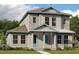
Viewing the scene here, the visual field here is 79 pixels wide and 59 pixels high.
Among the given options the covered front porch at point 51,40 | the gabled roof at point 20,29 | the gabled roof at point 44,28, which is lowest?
the covered front porch at point 51,40

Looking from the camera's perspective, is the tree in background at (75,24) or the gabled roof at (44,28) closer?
the tree in background at (75,24)

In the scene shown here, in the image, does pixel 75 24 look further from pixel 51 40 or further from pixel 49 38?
pixel 49 38

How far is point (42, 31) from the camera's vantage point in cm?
4381

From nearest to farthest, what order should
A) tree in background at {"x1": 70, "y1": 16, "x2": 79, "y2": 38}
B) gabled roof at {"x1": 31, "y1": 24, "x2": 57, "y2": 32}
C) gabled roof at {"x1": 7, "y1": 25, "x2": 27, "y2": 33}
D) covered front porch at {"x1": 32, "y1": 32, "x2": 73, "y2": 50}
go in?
1. tree in background at {"x1": 70, "y1": 16, "x2": 79, "y2": 38}
2. gabled roof at {"x1": 7, "y1": 25, "x2": 27, "y2": 33}
3. covered front porch at {"x1": 32, "y1": 32, "x2": 73, "y2": 50}
4. gabled roof at {"x1": 31, "y1": 24, "x2": 57, "y2": 32}

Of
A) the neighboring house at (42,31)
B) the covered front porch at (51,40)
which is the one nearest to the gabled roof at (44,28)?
the neighboring house at (42,31)

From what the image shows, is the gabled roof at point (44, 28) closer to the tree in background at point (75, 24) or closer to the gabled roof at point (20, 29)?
the gabled roof at point (20, 29)

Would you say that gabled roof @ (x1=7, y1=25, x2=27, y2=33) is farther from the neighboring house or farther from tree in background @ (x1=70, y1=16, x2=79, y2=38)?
tree in background @ (x1=70, y1=16, x2=79, y2=38)

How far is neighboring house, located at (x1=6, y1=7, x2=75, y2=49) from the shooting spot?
137 ft

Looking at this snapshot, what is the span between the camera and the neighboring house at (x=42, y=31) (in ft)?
137

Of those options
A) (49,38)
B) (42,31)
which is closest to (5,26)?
(49,38)

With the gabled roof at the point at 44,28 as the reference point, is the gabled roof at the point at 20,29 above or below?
above

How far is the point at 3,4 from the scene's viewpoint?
133ft

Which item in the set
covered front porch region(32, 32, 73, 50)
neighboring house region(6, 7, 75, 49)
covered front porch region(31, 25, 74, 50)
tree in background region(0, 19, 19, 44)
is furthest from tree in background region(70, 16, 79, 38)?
tree in background region(0, 19, 19, 44)
